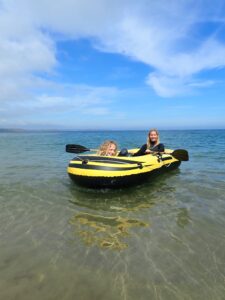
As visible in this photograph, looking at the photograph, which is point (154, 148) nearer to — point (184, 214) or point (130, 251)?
point (184, 214)

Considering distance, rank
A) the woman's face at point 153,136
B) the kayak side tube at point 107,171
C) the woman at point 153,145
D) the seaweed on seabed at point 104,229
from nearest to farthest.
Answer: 1. the seaweed on seabed at point 104,229
2. the kayak side tube at point 107,171
3. the woman at point 153,145
4. the woman's face at point 153,136

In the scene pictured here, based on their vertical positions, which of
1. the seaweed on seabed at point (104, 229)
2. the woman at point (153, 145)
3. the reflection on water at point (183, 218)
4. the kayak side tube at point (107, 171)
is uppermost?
the woman at point (153, 145)

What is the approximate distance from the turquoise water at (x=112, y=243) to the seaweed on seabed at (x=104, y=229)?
2 cm

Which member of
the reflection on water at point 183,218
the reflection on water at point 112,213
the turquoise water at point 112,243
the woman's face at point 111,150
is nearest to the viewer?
the turquoise water at point 112,243

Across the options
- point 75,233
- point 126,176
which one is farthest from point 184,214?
point 75,233

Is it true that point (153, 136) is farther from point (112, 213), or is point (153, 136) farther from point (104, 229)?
point (104, 229)

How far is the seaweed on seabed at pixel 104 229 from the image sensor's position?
468cm

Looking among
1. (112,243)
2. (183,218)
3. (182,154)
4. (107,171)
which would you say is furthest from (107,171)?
(182,154)

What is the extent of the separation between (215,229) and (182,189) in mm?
3102

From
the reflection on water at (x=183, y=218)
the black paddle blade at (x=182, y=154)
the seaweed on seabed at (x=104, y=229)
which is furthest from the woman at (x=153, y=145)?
the seaweed on seabed at (x=104, y=229)

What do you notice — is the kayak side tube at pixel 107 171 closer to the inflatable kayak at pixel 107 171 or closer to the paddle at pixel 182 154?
the inflatable kayak at pixel 107 171

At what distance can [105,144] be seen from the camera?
841cm

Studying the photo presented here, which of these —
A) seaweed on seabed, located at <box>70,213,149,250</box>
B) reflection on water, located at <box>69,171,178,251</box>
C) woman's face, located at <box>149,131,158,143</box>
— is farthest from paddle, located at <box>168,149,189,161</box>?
seaweed on seabed, located at <box>70,213,149,250</box>

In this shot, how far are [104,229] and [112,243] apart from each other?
606mm
